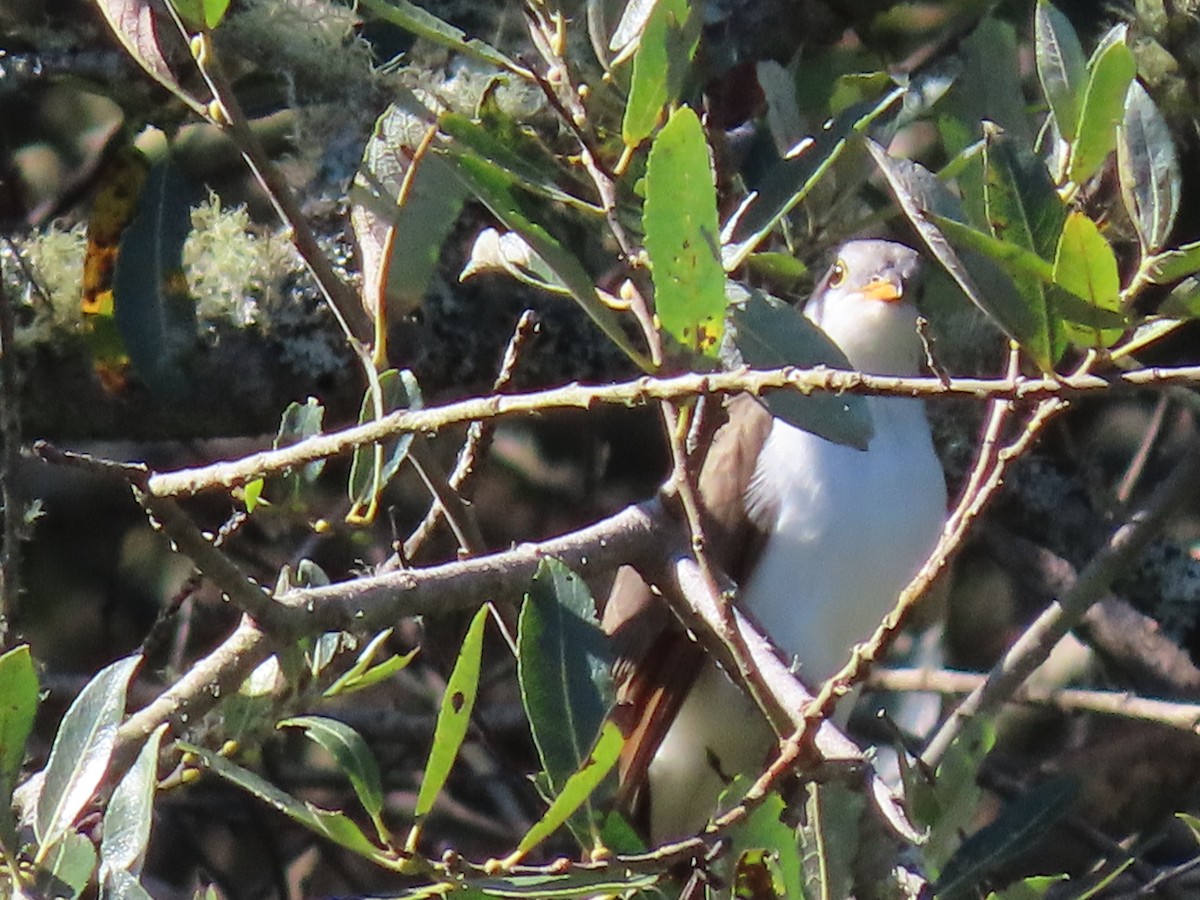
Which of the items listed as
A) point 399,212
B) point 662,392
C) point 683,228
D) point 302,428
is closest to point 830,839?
point 662,392

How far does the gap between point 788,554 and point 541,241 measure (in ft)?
4.99

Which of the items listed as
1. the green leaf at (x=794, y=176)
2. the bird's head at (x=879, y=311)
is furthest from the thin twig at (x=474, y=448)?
the bird's head at (x=879, y=311)

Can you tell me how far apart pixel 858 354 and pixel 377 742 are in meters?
1.20

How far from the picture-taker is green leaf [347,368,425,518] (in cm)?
189

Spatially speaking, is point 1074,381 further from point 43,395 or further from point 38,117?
point 38,117

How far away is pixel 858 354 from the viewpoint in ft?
10.3

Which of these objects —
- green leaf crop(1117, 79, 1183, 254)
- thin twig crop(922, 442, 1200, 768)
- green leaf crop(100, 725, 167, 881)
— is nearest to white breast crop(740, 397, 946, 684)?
thin twig crop(922, 442, 1200, 768)

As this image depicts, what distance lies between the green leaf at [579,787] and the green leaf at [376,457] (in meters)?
0.46

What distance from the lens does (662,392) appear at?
4.48 ft

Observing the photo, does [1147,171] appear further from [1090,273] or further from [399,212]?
[399,212]

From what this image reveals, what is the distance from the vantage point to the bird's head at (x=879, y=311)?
3.10m

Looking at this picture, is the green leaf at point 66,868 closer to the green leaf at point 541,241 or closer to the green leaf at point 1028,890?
the green leaf at point 541,241

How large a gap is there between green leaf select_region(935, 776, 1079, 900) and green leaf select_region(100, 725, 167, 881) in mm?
869

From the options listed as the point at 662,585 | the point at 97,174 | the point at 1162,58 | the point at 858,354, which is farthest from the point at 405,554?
the point at 1162,58
